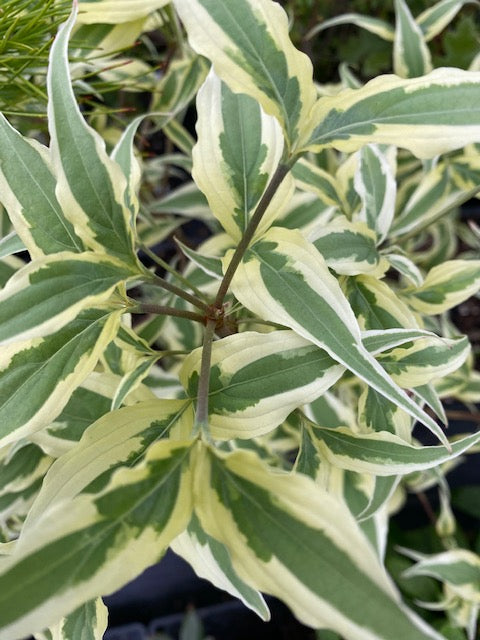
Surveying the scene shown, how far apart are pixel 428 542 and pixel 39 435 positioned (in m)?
0.93

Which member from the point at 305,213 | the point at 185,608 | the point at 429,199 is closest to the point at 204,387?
the point at 305,213

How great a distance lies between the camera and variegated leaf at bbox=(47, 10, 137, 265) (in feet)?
1.17

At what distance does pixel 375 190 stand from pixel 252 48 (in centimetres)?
30

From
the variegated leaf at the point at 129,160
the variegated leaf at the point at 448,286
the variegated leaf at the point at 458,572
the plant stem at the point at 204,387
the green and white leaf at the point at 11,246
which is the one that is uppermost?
A: the variegated leaf at the point at 129,160

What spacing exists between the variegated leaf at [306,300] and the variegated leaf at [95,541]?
0.35 ft

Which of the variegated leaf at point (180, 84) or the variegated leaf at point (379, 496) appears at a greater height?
the variegated leaf at point (180, 84)

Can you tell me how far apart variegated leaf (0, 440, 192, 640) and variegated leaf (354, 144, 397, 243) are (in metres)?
0.35

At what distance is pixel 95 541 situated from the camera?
297 millimetres

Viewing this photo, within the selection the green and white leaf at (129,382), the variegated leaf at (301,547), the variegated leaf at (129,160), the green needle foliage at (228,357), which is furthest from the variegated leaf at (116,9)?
the variegated leaf at (301,547)

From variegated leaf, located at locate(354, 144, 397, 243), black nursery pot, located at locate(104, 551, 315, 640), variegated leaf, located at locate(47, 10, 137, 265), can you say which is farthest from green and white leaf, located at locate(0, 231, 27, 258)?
black nursery pot, located at locate(104, 551, 315, 640)

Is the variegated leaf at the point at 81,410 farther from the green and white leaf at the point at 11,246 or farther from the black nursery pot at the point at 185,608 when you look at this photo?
the black nursery pot at the point at 185,608

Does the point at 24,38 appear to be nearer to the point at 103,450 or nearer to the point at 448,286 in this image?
the point at 103,450

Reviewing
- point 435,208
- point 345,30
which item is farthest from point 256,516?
point 345,30

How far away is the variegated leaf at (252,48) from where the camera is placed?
0.34 metres
